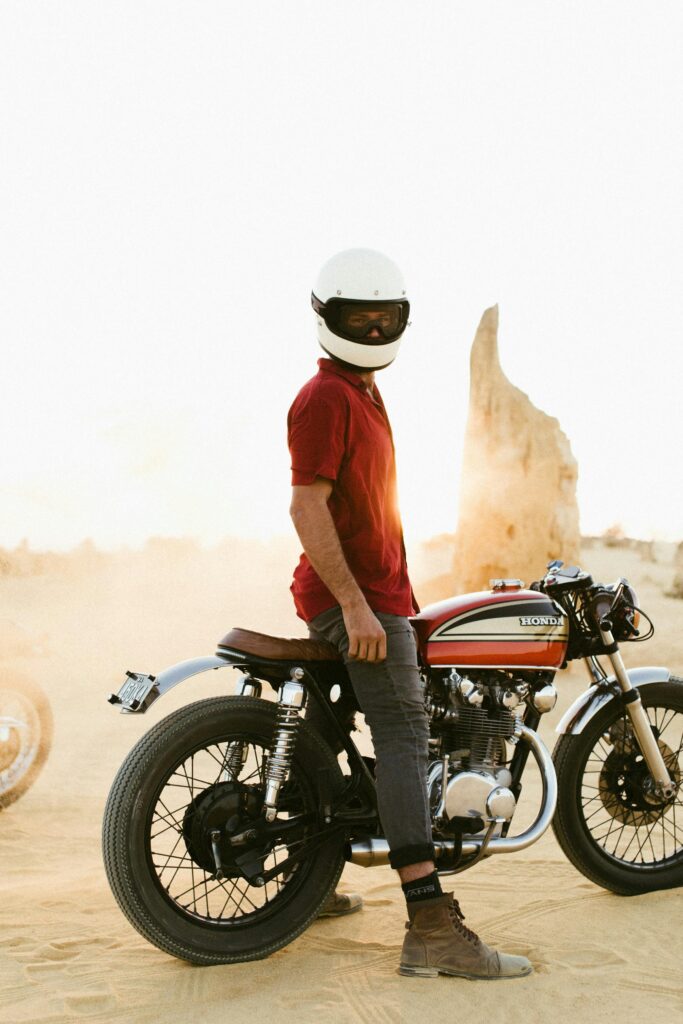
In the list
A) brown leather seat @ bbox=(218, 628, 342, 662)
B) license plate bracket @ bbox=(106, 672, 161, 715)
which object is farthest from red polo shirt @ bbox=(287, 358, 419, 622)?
license plate bracket @ bbox=(106, 672, 161, 715)

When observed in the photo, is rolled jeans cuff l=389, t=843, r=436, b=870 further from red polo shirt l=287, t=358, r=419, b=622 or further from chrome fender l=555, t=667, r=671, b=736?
chrome fender l=555, t=667, r=671, b=736

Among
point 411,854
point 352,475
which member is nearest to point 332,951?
point 411,854

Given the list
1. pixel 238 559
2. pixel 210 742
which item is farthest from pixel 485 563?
pixel 238 559

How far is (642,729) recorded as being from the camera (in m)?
4.48

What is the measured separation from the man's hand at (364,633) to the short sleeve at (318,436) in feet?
1.53

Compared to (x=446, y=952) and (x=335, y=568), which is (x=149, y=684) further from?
(x=446, y=952)

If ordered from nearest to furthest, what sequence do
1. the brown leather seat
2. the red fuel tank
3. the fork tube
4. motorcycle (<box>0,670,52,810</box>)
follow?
the brown leather seat, the red fuel tank, the fork tube, motorcycle (<box>0,670,52,810</box>)

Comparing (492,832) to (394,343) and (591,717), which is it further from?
(394,343)

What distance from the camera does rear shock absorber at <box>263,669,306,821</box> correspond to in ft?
12.2

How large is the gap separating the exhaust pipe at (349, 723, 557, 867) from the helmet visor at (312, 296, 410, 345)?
1.61 m

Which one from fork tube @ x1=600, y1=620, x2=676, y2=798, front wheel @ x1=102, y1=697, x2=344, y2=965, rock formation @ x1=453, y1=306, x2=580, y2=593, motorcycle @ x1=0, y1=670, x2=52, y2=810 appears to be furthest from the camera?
rock formation @ x1=453, y1=306, x2=580, y2=593

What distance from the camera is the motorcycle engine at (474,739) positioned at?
13.0 ft

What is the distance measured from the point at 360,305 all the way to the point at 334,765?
1675 millimetres

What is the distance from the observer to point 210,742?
3.70 m
